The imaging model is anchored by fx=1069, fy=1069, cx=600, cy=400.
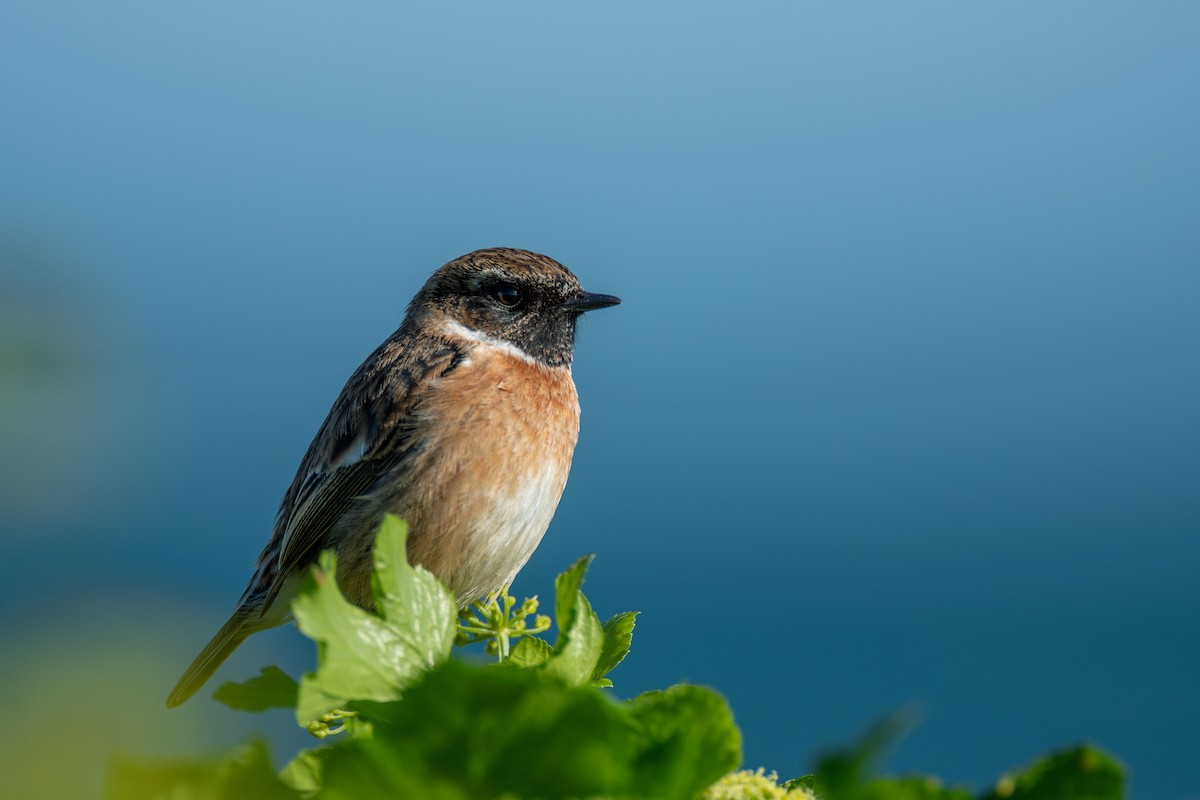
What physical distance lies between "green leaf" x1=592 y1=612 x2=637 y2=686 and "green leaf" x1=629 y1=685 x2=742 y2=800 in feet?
1.48

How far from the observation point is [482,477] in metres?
4.33

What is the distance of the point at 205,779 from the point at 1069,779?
2.68 feet

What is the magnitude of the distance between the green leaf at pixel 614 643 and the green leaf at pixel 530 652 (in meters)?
0.10

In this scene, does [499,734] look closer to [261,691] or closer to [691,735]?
[691,735]

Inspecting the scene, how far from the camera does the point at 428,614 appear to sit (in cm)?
132

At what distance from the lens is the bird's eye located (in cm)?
516

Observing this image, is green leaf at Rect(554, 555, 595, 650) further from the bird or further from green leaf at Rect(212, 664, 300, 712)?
the bird

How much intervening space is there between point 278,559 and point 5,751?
14.6 feet

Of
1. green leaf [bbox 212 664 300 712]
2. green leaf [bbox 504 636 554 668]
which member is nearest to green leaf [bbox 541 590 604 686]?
green leaf [bbox 504 636 554 668]

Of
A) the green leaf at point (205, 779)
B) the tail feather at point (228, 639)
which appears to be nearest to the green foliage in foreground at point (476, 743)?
the green leaf at point (205, 779)

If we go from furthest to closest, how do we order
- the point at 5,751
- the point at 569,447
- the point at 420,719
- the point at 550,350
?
the point at 550,350
the point at 569,447
the point at 420,719
the point at 5,751

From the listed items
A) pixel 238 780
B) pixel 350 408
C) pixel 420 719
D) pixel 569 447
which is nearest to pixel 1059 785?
pixel 420 719

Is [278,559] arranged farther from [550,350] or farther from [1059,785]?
[1059,785]

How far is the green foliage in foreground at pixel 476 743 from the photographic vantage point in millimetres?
920
